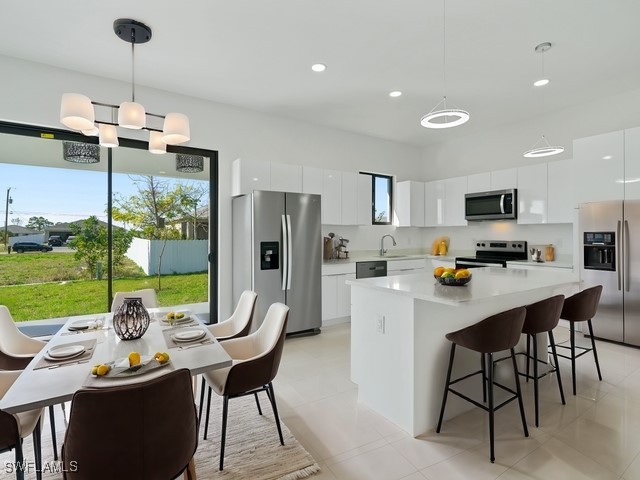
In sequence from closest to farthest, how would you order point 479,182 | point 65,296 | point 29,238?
point 29,238 < point 65,296 < point 479,182

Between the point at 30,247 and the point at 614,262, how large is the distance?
6.31m

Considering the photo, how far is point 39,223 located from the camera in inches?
138

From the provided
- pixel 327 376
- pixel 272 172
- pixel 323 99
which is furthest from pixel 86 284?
pixel 323 99

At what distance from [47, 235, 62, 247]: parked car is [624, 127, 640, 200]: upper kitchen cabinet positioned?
20.3 feet

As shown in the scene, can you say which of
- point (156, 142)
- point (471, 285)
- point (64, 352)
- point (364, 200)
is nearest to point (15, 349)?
point (64, 352)

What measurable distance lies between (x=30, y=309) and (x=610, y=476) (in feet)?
16.3

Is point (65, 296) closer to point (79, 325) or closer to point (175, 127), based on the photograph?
point (79, 325)

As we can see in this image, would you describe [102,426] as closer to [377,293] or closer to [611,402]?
[377,293]

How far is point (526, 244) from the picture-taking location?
5148 millimetres

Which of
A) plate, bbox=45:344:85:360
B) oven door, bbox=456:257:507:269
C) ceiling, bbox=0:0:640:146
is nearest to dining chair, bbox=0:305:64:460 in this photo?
plate, bbox=45:344:85:360

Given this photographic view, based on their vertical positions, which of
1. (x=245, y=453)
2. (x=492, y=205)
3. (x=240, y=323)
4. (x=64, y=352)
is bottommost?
(x=245, y=453)

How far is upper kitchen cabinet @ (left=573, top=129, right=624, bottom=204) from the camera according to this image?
382cm

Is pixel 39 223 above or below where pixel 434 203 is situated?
below

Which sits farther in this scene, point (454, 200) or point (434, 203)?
point (434, 203)
